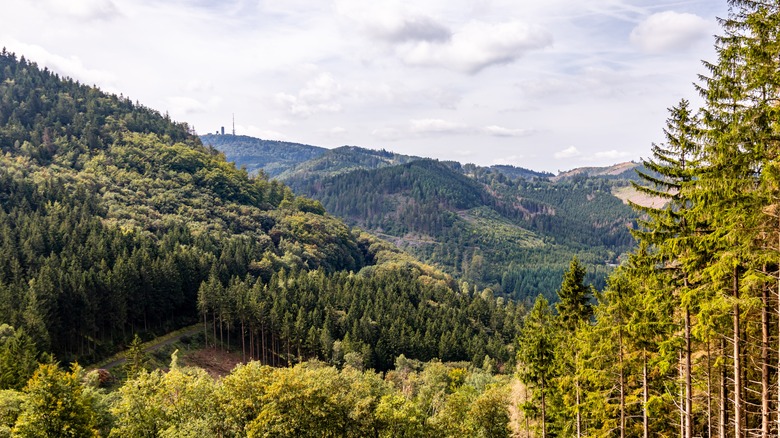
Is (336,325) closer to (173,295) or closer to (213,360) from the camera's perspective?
(213,360)

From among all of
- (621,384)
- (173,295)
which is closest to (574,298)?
(621,384)

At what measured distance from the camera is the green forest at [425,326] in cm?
1984

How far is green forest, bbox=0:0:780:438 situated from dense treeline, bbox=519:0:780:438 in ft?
0.35

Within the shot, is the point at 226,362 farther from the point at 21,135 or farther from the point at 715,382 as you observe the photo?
the point at 21,135

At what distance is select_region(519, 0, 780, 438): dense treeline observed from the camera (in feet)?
60.5

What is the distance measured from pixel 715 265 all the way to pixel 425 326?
9064 centimetres

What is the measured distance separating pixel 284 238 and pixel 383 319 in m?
82.3

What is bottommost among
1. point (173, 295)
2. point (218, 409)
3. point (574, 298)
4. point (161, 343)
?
point (161, 343)

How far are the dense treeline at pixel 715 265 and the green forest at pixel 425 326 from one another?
11cm

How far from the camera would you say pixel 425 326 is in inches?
4215

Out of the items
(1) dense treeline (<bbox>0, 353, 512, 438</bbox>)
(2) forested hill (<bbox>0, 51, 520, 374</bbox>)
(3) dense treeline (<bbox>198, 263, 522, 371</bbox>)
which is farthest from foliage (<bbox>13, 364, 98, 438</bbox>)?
(3) dense treeline (<bbox>198, 263, 522, 371</bbox>)

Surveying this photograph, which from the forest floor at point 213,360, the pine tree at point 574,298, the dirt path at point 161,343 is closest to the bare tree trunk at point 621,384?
the pine tree at point 574,298

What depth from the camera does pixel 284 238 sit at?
177 metres

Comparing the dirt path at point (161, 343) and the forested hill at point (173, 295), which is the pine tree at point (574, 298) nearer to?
the forested hill at point (173, 295)
